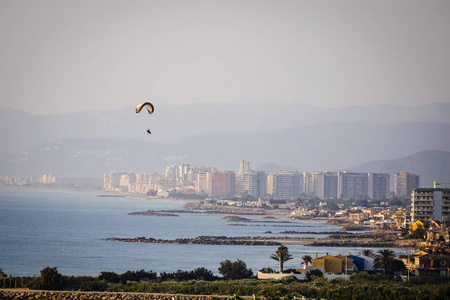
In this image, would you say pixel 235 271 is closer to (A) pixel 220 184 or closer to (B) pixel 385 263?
(B) pixel 385 263

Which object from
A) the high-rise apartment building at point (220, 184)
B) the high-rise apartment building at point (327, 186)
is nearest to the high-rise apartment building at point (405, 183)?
the high-rise apartment building at point (327, 186)

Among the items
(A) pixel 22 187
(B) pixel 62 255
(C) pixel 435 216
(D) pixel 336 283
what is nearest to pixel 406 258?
(D) pixel 336 283

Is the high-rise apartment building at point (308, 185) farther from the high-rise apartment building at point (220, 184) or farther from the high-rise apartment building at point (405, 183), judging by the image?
the high-rise apartment building at point (405, 183)

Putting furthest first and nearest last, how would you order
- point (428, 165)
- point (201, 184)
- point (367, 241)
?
point (428, 165)
point (201, 184)
point (367, 241)

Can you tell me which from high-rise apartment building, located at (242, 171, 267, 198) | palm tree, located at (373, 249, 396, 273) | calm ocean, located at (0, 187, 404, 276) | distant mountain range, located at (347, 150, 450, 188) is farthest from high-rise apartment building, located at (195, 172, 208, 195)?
palm tree, located at (373, 249, 396, 273)

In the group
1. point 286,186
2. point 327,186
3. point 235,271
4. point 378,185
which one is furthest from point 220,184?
point 235,271

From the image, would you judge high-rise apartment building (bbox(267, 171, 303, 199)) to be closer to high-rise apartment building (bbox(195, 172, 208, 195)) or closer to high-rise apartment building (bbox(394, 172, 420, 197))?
high-rise apartment building (bbox(195, 172, 208, 195))

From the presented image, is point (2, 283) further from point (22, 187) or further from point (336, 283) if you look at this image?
point (22, 187)

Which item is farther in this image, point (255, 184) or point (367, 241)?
point (255, 184)
